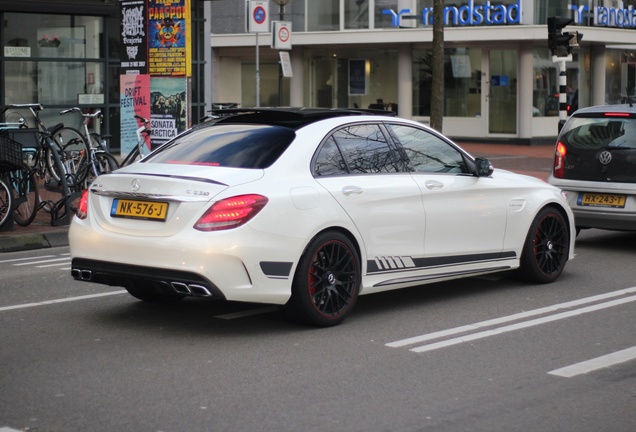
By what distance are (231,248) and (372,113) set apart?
7.30ft

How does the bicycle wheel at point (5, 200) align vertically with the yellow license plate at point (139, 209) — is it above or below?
below

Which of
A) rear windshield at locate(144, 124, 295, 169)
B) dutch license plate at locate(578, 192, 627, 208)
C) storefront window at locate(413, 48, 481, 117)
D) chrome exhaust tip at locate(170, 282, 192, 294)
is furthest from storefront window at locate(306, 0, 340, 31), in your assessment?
chrome exhaust tip at locate(170, 282, 192, 294)

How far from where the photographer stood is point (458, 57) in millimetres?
38531

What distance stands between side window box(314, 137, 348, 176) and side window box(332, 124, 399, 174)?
2.5 inches

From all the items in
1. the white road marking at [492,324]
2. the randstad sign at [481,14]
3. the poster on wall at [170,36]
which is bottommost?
the white road marking at [492,324]

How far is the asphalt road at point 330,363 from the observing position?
5.53 m

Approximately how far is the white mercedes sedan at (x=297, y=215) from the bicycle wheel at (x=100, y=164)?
6884 mm

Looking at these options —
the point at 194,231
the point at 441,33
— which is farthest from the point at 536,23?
the point at 194,231

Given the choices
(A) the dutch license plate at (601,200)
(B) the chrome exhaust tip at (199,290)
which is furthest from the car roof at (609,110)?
(B) the chrome exhaust tip at (199,290)

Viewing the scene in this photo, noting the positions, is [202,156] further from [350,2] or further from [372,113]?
[350,2]

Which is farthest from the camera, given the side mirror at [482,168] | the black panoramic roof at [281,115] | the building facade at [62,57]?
the building facade at [62,57]

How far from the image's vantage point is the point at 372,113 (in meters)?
8.80

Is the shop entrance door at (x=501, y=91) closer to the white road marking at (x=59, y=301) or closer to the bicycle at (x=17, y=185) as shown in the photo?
the bicycle at (x=17, y=185)

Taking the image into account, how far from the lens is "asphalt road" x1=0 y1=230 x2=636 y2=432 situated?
553 centimetres
